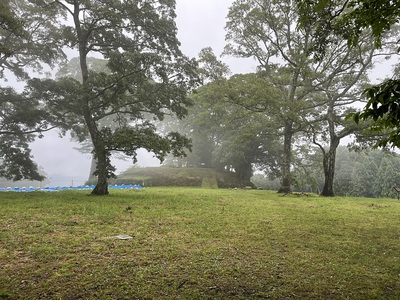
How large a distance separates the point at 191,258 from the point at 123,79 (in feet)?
33.1

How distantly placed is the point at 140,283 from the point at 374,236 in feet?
19.7

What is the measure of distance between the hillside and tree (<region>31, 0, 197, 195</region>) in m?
15.0

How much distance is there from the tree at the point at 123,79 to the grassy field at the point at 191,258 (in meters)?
5.66

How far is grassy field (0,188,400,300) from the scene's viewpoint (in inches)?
132

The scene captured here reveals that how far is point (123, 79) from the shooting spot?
12383mm

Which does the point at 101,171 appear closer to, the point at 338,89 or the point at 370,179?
the point at 338,89

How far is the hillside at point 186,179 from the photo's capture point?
95.5 ft

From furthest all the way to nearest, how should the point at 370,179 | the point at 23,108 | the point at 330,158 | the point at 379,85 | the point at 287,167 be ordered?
the point at 370,179
the point at 287,167
the point at 330,158
the point at 23,108
the point at 379,85

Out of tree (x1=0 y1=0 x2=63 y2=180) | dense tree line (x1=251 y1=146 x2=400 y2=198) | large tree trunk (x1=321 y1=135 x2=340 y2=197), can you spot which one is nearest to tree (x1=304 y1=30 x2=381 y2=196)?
large tree trunk (x1=321 y1=135 x2=340 y2=197)

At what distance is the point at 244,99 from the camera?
59.3ft

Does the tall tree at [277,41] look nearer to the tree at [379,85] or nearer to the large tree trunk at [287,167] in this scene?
the large tree trunk at [287,167]

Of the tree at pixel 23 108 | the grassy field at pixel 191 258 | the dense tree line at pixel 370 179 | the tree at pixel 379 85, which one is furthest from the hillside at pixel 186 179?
the tree at pixel 379 85

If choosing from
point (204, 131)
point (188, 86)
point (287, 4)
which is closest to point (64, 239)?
point (188, 86)

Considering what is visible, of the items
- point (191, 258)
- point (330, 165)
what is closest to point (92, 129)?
point (191, 258)
